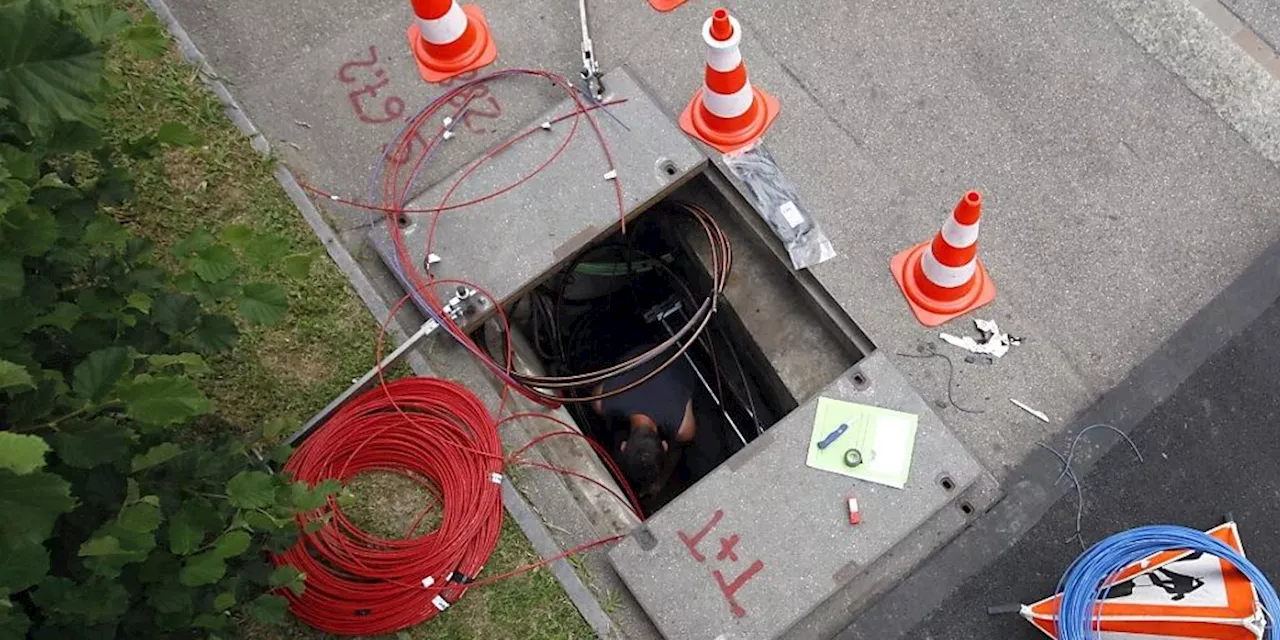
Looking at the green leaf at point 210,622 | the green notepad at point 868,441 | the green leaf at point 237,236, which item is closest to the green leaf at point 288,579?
the green leaf at point 210,622

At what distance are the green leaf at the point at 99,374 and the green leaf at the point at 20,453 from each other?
44 centimetres

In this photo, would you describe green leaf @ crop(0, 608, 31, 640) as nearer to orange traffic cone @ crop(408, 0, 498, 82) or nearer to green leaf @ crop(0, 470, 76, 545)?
→ green leaf @ crop(0, 470, 76, 545)

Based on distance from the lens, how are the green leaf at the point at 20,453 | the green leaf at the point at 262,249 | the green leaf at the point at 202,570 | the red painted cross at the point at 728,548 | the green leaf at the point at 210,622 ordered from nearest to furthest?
the green leaf at the point at 20,453
the green leaf at the point at 262,249
the green leaf at the point at 202,570
the green leaf at the point at 210,622
the red painted cross at the point at 728,548

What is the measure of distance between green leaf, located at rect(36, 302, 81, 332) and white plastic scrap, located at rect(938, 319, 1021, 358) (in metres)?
2.67

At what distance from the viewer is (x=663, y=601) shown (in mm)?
3127

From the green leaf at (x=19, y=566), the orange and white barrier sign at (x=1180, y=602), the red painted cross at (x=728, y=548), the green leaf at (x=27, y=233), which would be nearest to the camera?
the green leaf at (x=19, y=566)

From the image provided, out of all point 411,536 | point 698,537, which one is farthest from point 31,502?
point 698,537

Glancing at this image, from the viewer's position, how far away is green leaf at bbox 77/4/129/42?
1.94 meters

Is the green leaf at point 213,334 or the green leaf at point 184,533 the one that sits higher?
the green leaf at point 213,334

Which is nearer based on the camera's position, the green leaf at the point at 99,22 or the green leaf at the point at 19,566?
the green leaf at the point at 19,566

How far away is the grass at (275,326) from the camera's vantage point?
314cm

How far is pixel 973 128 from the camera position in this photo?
370cm

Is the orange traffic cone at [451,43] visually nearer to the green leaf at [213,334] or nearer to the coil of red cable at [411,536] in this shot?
the coil of red cable at [411,536]

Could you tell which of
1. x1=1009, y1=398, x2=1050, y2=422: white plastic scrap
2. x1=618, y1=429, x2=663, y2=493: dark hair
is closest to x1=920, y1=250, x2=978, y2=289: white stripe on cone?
x1=1009, y1=398, x2=1050, y2=422: white plastic scrap
